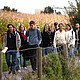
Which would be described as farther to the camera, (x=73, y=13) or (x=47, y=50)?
(x=73, y=13)

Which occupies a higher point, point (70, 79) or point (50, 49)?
point (50, 49)

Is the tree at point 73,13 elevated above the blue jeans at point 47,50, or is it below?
above

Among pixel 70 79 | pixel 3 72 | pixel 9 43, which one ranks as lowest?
pixel 70 79

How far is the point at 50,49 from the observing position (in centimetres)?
677

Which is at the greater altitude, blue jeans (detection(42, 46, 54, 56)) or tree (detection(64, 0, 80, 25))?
tree (detection(64, 0, 80, 25))

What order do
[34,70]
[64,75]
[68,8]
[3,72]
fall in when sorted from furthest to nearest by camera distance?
[68,8], [64,75], [34,70], [3,72]

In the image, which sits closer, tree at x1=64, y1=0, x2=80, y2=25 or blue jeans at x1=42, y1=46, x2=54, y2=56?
blue jeans at x1=42, y1=46, x2=54, y2=56

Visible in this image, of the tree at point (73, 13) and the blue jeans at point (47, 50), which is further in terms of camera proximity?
the tree at point (73, 13)

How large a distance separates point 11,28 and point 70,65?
87.7 inches

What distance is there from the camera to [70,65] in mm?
6570

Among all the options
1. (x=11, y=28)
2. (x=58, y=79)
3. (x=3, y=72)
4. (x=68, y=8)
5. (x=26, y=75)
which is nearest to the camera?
(x=3, y=72)

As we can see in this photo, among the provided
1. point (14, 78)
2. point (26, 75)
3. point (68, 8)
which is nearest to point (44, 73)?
point (26, 75)

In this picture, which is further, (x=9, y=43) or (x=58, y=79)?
(x=9, y=43)

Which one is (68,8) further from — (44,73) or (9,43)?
(44,73)
